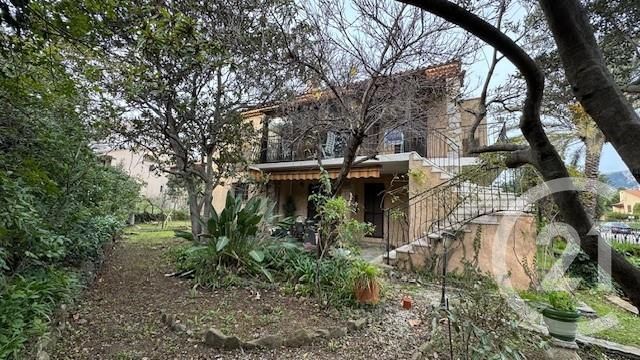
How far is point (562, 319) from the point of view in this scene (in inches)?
161

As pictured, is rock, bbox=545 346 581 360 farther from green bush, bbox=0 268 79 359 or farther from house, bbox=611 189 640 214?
house, bbox=611 189 640 214

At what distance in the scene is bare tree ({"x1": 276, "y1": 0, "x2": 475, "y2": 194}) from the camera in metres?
6.35

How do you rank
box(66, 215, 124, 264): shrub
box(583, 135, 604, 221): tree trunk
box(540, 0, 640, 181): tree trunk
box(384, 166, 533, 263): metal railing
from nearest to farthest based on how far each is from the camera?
1. box(540, 0, 640, 181): tree trunk
2. box(66, 215, 124, 264): shrub
3. box(384, 166, 533, 263): metal railing
4. box(583, 135, 604, 221): tree trunk

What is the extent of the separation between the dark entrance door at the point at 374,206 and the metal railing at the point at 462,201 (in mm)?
3468

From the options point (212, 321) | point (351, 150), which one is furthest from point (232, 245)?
point (351, 150)

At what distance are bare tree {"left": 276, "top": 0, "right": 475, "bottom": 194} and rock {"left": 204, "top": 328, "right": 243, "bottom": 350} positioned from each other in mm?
3758

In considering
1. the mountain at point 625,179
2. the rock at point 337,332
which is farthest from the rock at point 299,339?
the mountain at point 625,179

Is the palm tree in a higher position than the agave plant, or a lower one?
higher

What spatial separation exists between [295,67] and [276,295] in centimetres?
495

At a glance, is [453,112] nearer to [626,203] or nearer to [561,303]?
[561,303]

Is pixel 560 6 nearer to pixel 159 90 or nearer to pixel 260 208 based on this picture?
pixel 159 90

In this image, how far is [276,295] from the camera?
18.6 ft

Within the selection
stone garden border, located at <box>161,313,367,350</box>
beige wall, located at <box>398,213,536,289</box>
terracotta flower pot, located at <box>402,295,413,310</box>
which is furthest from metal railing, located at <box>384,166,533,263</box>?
stone garden border, located at <box>161,313,367,350</box>

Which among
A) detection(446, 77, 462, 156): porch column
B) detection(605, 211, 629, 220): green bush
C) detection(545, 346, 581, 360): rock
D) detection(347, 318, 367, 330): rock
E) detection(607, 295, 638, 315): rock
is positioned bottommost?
detection(607, 295, 638, 315): rock
